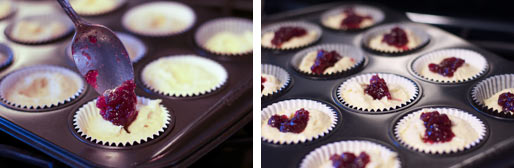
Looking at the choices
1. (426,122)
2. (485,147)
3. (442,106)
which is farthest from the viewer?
(442,106)

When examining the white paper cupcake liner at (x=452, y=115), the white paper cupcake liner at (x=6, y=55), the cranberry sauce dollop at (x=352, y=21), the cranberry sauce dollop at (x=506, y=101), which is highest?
the cranberry sauce dollop at (x=352, y=21)

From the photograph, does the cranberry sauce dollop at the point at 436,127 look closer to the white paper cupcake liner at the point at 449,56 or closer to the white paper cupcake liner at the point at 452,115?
the white paper cupcake liner at the point at 452,115

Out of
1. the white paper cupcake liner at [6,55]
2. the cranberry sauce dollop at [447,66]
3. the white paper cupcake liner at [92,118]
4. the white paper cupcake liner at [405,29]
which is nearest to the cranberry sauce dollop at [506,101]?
the cranberry sauce dollop at [447,66]

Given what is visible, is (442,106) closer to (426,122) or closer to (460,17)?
(426,122)

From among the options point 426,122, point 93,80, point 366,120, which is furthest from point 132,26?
point 426,122

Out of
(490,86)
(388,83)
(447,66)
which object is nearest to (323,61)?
(388,83)

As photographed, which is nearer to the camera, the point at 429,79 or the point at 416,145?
the point at 416,145

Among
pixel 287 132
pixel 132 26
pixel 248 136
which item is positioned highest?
pixel 132 26
